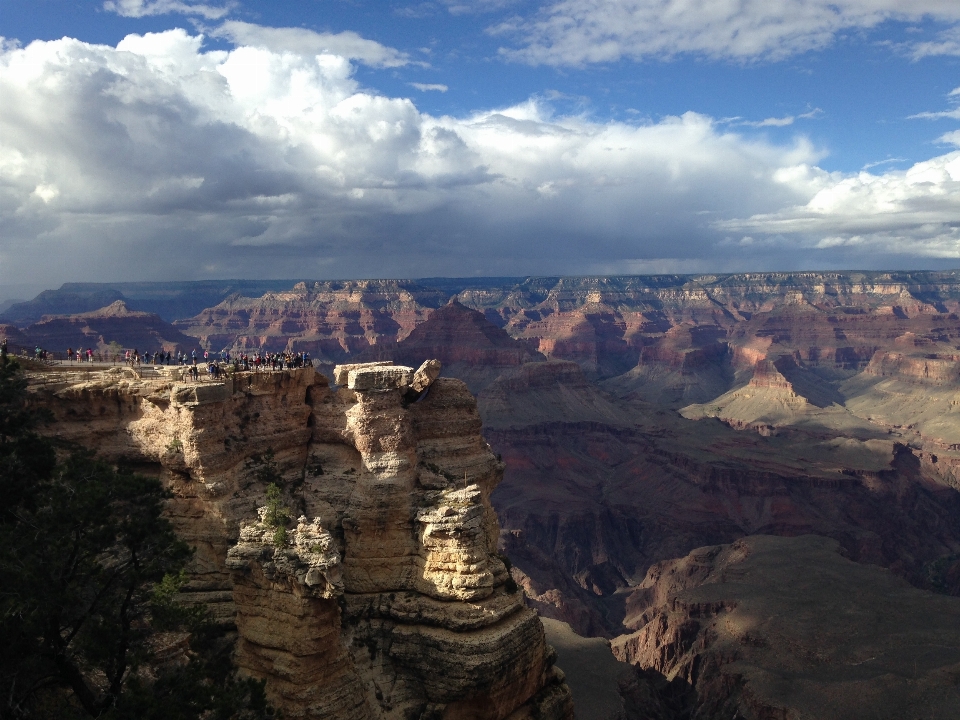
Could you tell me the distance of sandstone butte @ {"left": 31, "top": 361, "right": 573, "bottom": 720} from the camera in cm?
2862

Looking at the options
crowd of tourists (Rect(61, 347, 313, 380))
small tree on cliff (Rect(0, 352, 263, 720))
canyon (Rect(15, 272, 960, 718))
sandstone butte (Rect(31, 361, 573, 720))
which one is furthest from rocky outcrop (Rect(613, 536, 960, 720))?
small tree on cliff (Rect(0, 352, 263, 720))

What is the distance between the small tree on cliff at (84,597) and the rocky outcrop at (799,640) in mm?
50819

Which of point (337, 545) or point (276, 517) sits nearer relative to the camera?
point (276, 517)

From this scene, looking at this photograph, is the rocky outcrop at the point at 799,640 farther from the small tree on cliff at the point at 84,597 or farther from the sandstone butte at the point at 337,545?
the small tree on cliff at the point at 84,597

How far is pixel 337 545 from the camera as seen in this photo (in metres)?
33.3

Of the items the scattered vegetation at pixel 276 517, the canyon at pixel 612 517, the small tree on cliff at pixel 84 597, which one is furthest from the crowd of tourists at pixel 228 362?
the small tree on cliff at pixel 84 597

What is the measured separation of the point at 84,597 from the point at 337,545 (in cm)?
1294

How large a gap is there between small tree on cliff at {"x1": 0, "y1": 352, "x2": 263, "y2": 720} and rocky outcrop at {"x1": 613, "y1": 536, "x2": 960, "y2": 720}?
50.8 meters

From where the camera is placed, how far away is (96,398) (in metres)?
31.8

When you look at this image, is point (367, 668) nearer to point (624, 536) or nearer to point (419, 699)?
point (419, 699)

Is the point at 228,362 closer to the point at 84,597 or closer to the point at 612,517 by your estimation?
the point at 84,597

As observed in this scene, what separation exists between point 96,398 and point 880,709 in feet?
193

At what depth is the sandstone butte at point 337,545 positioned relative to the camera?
28625mm

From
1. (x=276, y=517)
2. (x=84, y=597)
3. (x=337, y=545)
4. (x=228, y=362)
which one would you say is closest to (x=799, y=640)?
(x=337, y=545)
